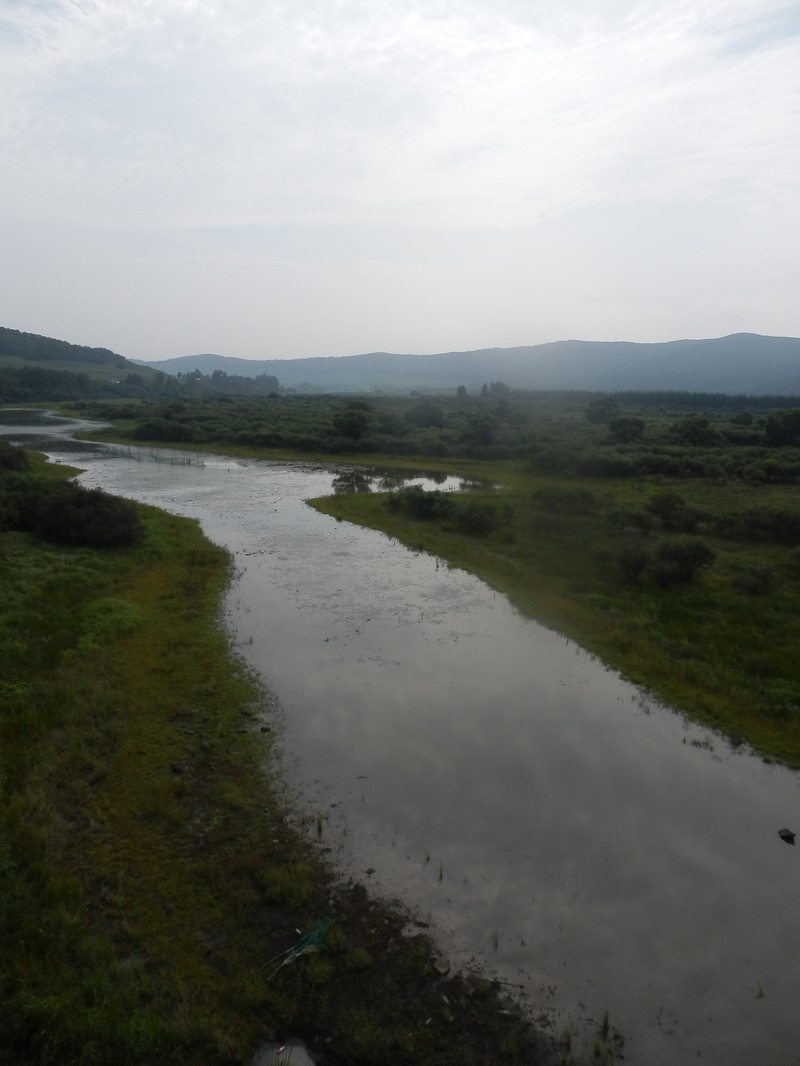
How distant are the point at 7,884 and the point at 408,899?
16.1 ft

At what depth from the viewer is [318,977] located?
7215 millimetres

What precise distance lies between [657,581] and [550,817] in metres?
13.0

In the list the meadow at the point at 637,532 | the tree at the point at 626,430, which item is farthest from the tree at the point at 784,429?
the tree at the point at 626,430

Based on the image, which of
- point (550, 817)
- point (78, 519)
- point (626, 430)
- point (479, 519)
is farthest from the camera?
point (626, 430)

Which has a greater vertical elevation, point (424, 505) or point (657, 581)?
point (424, 505)

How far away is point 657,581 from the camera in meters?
21.3

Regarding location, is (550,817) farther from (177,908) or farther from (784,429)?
(784,429)

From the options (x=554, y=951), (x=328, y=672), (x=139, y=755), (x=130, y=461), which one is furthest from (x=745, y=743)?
(x=130, y=461)

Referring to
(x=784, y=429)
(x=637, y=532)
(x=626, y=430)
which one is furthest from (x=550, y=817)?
(x=784, y=429)

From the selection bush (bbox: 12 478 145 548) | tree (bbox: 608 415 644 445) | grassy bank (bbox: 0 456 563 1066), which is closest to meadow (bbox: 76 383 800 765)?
tree (bbox: 608 415 644 445)

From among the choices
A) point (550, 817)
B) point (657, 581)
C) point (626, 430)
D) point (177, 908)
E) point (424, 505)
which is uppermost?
point (626, 430)

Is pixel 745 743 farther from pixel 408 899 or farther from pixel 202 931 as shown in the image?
pixel 202 931

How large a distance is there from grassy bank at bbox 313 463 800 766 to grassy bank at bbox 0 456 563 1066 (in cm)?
836

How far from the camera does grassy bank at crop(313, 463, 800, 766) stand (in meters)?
14.3
